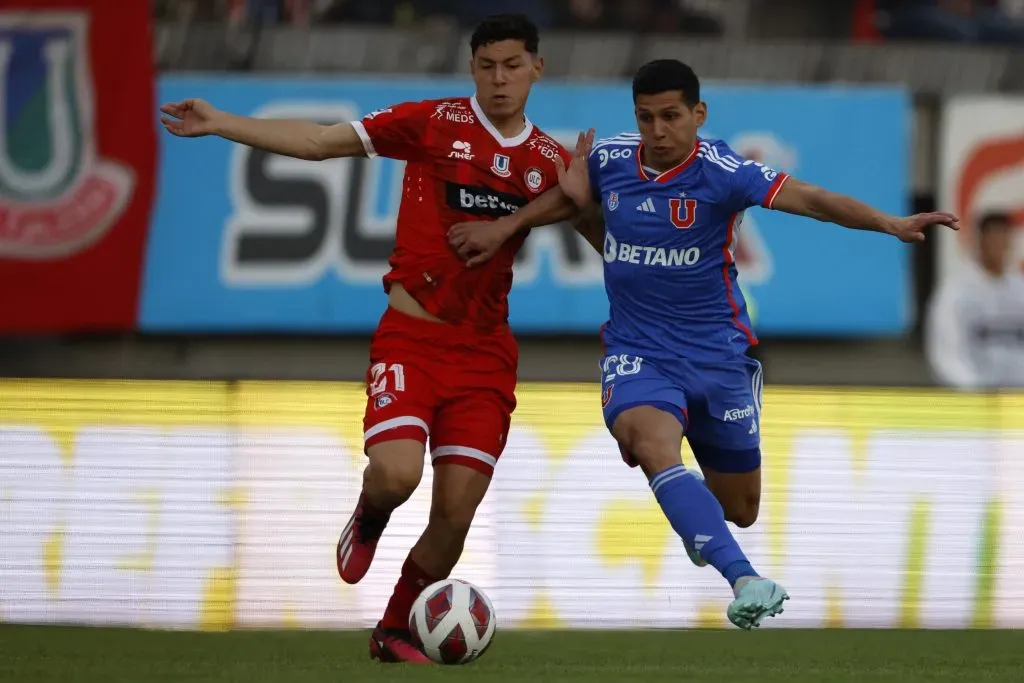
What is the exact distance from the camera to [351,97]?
15555 millimetres

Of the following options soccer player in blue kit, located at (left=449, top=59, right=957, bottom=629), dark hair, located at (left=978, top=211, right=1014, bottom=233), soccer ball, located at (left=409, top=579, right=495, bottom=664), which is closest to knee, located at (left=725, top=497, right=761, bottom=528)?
soccer player in blue kit, located at (left=449, top=59, right=957, bottom=629)

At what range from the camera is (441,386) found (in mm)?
6848

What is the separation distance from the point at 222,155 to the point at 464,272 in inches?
362

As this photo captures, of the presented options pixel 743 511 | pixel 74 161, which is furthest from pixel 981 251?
pixel 743 511

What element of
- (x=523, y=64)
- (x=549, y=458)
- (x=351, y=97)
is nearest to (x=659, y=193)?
(x=523, y=64)

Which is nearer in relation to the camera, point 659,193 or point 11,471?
point 659,193

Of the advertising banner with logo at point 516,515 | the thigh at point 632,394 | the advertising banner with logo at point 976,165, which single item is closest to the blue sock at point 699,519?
the thigh at point 632,394

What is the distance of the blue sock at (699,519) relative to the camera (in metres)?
5.97

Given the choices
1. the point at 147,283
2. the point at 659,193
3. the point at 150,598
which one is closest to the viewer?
the point at 659,193

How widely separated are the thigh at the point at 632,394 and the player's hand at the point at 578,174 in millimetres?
662

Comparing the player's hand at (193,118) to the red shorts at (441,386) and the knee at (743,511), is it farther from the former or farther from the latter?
the knee at (743,511)

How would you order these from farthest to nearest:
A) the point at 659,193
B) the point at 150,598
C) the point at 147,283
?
1. the point at 147,283
2. the point at 150,598
3. the point at 659,193

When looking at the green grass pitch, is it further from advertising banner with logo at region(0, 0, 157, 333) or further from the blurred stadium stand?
the blurred stadium stand

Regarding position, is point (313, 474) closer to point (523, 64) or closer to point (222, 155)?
point (523, 64)
